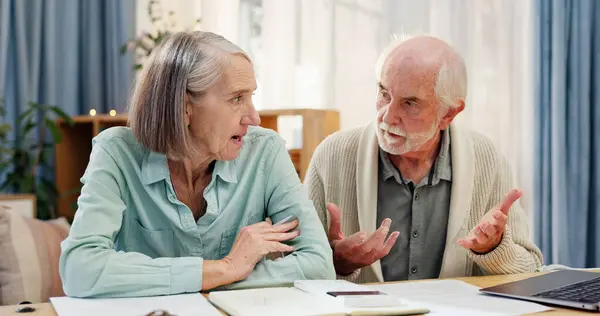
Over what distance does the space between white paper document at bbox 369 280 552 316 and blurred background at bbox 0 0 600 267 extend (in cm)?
205

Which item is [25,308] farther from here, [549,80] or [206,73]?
[549,80]

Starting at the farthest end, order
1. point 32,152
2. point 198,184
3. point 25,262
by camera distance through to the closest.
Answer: point 32,152, point 25,262, point 198,184

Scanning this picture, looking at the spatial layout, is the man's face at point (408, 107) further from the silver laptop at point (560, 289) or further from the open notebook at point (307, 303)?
the open notebook at point (307, 303)

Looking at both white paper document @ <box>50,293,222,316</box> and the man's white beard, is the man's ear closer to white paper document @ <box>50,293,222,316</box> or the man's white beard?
the man's white beard

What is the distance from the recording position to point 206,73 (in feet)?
5.02

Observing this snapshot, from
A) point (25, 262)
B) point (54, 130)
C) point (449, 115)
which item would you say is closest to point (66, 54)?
point (54, 130)

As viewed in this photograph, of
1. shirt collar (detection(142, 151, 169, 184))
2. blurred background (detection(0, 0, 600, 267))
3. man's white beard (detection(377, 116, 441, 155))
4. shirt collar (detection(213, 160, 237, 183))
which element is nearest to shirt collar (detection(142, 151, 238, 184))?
shirt collar (detection(142, 151, 169, 184))

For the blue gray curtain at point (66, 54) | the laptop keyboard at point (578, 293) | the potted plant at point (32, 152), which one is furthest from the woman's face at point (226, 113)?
the blue gray curtain at point (66, 54)

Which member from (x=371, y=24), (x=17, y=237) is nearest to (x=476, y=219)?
(x=17, y=237)

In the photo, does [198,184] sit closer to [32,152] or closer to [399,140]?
[399,140]

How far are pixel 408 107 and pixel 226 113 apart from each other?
1.87 ft

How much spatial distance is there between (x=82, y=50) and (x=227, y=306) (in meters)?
3.36

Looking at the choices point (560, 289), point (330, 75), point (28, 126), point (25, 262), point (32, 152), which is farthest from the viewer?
point (32, 152)

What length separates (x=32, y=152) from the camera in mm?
4055
